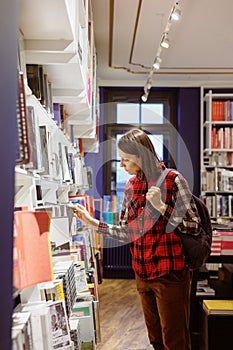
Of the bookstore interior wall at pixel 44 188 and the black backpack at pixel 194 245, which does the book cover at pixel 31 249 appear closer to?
the bookstore interior wall at pixel 44 188

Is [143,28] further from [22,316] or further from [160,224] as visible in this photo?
[22,316]

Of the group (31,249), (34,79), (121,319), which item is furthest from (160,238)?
(121,319)

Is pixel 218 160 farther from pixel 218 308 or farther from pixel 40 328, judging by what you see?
pixel 40 328

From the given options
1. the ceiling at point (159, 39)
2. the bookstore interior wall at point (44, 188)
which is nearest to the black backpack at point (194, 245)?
the bookstore interior wall at point (44, 188)

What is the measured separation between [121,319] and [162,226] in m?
2.18

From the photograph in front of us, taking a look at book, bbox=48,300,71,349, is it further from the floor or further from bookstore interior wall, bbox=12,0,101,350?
the floor

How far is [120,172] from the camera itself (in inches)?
245

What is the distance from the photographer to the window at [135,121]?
6.22 meters

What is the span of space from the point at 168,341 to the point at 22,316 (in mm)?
1281

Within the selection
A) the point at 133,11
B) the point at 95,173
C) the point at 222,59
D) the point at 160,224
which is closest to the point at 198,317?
the point at 160,224

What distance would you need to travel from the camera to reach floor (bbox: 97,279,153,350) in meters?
3.36

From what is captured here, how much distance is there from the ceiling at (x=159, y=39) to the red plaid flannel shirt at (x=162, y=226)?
6.37 ft

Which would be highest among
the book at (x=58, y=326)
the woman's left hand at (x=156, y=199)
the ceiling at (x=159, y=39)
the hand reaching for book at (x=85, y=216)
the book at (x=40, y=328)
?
the ceiling at (x=159, y=39)

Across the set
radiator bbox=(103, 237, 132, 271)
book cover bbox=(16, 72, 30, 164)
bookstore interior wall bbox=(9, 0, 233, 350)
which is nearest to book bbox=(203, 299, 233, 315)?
bookstore interior wall bbox=(9, 0, 233, 350)
